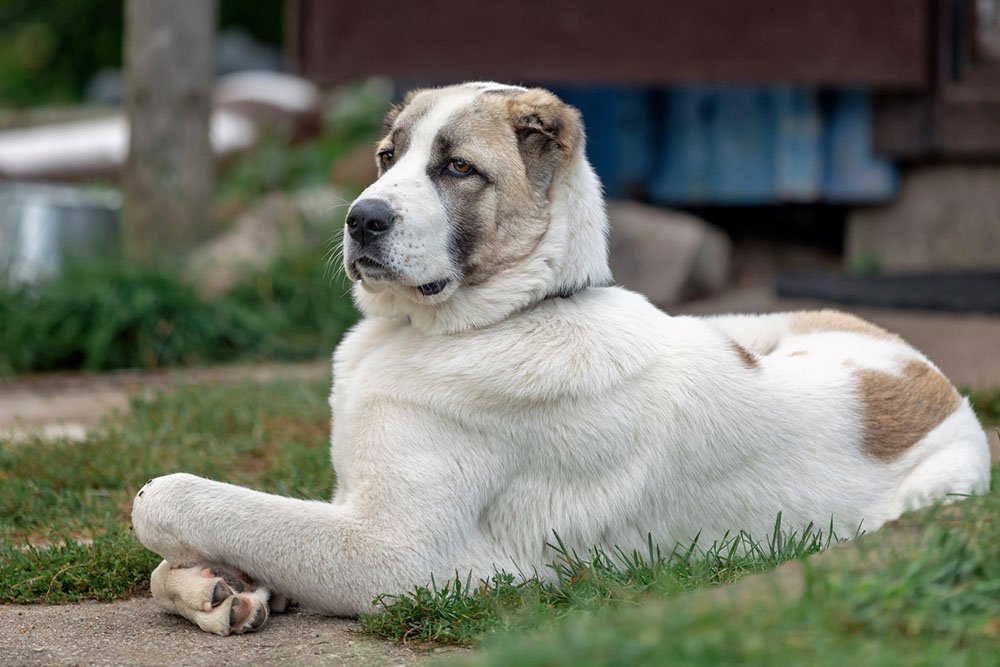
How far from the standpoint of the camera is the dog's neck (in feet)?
11.1

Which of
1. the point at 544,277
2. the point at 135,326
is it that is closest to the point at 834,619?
the point at 544,277

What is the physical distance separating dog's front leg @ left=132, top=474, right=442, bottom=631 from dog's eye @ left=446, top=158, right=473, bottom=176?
0.88 m

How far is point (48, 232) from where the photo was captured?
8.19m

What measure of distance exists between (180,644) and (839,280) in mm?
5661

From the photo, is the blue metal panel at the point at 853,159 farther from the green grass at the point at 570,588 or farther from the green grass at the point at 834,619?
the green grass at the point at 834,619

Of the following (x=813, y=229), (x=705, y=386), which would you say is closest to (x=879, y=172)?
(x=813, y=229)

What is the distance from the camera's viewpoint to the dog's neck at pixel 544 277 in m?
3.39

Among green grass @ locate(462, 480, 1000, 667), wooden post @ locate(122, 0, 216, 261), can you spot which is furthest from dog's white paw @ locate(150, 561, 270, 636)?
wooden post @ locate(122, 0, 216, 261)

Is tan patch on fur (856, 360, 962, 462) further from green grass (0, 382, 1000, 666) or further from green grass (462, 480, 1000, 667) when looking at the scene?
green grass (462, 480, 1000, 667)

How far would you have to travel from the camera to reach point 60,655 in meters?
2.92

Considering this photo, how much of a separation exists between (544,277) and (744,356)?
584 mm

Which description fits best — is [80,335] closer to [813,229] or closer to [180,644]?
[180,644]

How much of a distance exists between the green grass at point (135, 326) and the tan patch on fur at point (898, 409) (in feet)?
12.9

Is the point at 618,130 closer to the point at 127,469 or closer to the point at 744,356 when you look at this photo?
the point at 127,469
